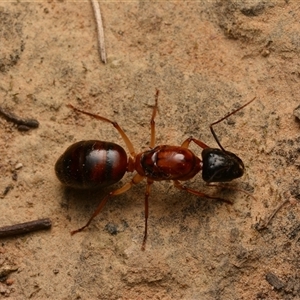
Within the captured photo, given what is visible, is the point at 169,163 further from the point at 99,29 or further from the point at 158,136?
the point at 99,29

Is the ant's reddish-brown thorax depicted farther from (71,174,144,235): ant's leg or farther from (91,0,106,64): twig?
(91,0,106,64): twig

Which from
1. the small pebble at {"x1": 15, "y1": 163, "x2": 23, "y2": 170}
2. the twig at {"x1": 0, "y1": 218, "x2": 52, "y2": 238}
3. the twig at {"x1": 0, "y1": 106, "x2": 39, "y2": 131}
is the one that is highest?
the twig at {"x1": 0, "y1": 106, "x2": 39, "y2": 131}

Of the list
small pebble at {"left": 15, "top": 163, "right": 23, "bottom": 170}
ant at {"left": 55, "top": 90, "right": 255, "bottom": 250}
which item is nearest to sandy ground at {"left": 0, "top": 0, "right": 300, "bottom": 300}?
small pebble at {"left": 15, "top": 163, "right": 23, "bottom": 170}

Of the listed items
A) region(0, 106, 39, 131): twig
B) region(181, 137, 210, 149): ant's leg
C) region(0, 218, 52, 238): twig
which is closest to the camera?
region(0, 218, 52, 238): twig

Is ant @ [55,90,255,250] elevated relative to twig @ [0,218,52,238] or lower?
elevated

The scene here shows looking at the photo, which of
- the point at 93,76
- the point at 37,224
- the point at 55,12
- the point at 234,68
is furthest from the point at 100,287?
the point at 55,12

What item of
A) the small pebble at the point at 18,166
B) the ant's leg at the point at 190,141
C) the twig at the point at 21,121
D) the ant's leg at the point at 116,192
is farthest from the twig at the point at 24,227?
the ant's leg at the point at 190,141

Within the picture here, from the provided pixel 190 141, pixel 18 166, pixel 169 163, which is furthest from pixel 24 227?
pixel 190 141
